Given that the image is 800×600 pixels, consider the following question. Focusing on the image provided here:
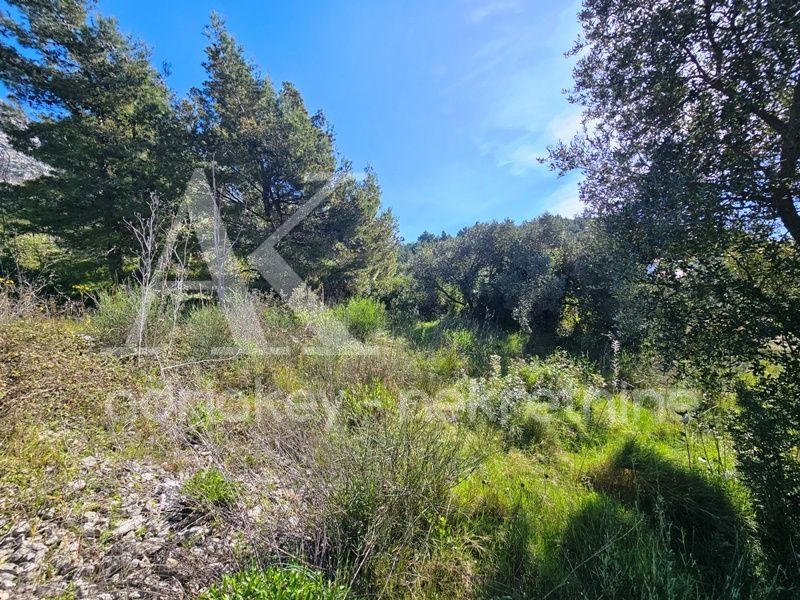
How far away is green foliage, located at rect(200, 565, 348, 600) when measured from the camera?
119 cm

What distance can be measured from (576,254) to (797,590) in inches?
421

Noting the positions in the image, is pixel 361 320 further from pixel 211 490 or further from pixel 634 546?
pixel 634 546

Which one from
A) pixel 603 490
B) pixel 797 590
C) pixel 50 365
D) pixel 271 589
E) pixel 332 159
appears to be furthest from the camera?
pixel 332 159

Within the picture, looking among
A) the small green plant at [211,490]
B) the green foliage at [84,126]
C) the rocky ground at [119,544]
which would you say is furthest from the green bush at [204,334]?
the green foliage at [84,126]

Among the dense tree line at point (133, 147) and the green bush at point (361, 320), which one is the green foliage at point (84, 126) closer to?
the dense tree line at point (133, 147)

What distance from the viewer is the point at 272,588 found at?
125 cm

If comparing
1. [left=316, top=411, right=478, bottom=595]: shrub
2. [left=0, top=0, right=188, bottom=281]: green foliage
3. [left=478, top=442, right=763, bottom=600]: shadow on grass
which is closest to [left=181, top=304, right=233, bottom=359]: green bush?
[left=316, top=411, right=478, bottom=595]: shrub

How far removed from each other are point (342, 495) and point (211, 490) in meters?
0.94

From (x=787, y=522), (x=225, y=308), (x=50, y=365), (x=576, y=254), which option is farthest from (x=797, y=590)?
(x=576, y=254)

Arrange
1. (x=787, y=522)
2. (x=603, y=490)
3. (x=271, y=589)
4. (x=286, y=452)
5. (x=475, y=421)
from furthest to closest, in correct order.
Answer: (x=475, y=421)
(x=603, y=490)
(x=286, y=452)
(x=787, y=522)
(x=271, y=589)

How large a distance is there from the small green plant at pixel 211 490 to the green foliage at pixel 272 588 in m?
0.84

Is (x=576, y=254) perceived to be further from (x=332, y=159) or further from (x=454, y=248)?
(x=332, y=159)

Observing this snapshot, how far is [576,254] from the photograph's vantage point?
35.8 feet

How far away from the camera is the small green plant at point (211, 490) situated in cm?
205
